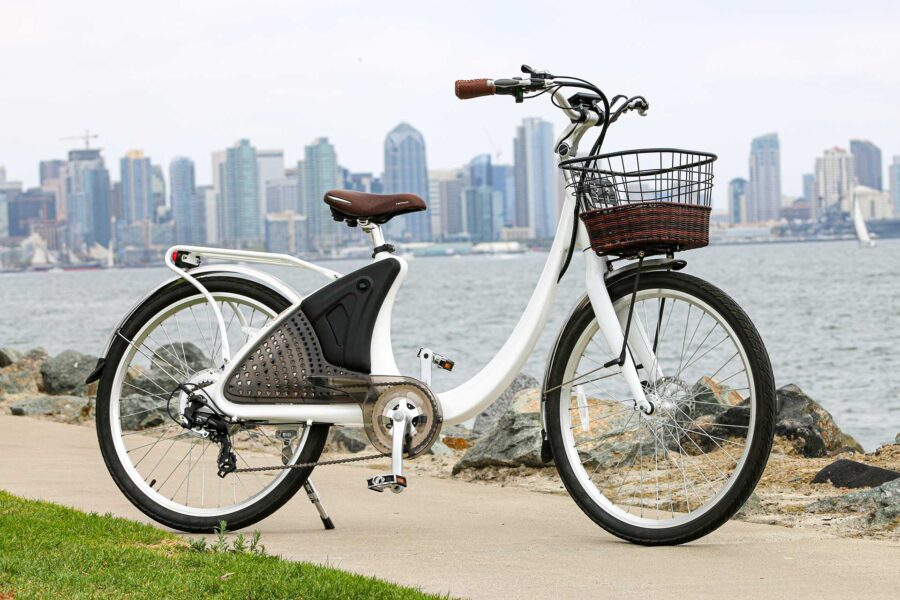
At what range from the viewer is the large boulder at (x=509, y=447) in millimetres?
6652

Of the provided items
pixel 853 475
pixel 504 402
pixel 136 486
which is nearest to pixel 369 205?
pixel 136 486

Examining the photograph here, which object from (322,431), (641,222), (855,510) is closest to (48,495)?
(322,431)

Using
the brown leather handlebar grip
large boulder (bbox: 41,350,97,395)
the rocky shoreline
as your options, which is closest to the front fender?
the brown leather handlebar grip

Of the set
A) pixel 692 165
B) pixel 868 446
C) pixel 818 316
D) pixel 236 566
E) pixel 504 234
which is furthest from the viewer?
pixel 504 234

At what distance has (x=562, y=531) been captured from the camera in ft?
16.3

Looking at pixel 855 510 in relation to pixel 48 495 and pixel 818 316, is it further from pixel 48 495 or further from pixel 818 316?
pixel 818 316

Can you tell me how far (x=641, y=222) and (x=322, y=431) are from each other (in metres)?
1.41

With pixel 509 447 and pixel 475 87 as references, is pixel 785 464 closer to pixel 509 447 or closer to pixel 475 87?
pixel 509 447

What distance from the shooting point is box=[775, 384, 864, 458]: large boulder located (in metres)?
7.55

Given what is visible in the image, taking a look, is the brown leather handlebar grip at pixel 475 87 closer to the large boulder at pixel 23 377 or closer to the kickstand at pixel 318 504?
the kickstand at pixel 318 504

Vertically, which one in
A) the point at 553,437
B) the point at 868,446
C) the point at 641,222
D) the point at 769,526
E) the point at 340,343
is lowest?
the point at 868,446

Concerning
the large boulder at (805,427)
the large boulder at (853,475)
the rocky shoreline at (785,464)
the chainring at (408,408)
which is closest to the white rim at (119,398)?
the chainring at (408,408)

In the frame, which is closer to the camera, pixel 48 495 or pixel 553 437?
pixel 553 437

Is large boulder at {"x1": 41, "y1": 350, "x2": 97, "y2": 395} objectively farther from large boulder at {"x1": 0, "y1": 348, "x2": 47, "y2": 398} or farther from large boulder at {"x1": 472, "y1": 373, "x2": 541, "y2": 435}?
large boulder at {"x1": 472, "y1": 373, "x2": 541, "y2": 435}
